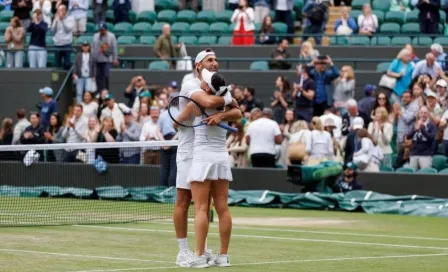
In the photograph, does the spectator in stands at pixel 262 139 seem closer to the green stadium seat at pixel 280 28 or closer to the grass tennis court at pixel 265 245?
the grass tennis court at pixel 265 245

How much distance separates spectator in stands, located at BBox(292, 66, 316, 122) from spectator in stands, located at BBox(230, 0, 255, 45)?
205 inches

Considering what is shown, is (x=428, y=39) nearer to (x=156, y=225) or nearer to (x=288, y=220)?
(x=288, y=220)

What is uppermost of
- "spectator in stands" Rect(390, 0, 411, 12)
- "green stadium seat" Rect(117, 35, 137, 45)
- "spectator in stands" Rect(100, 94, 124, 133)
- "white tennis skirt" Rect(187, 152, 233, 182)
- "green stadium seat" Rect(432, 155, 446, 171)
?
"spectator in stands" Rect(390, 0, 411, 12)

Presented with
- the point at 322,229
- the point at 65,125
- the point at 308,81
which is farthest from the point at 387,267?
the point at 65,125

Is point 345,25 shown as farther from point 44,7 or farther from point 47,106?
point 44,7

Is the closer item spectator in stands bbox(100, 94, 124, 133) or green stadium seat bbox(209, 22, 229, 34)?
spectator in stands bbox(100, 94, 124, 133)

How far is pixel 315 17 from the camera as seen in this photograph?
30.1 metres

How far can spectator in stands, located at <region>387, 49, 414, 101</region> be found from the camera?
989 inches

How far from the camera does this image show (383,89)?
2608cm

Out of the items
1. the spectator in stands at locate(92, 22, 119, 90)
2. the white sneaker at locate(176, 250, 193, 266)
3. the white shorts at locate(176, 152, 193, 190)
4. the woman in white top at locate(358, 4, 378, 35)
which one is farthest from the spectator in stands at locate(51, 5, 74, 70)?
the white sneaker at locate(176, 250, 193, 266)

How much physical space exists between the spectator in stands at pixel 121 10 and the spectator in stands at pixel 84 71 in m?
3.99

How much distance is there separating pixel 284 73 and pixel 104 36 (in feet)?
14.5

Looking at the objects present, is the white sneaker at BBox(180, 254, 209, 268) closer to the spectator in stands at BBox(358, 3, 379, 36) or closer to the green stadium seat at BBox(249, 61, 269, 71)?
the green stadium seat at BBox(249, 61, 269, 71)

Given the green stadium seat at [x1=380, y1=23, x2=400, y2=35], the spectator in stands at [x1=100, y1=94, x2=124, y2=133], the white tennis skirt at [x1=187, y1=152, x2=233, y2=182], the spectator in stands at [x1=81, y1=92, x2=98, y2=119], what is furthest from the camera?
the green stadium seat at [x1=380, y1=23, x2=400, y2=35]
